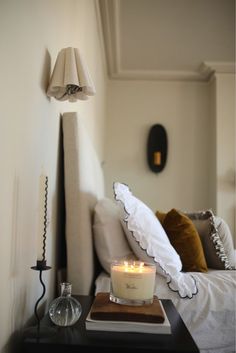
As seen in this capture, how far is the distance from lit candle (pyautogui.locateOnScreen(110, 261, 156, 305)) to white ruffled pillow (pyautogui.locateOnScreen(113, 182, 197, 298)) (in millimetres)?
358

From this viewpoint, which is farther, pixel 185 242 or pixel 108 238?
pixel 185 242

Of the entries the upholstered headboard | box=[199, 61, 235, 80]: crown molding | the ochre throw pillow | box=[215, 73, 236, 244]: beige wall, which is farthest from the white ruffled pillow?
box=[199, 61, 235, 80]: crown molding

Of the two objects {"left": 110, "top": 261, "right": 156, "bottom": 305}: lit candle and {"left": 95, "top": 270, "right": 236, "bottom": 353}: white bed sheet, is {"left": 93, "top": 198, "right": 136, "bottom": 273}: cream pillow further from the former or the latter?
{"left": 110, "top": 261, "right": 156, "bottom": 305}: lit candle

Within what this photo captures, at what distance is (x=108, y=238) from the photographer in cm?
156

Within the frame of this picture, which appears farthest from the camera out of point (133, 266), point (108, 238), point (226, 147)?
point (226, 147)

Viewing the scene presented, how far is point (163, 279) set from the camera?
4.62ft

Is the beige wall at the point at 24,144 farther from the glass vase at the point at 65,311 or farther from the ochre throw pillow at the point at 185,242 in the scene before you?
the ochre throw pillow at the point at 185,242

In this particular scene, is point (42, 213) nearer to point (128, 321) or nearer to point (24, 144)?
point (24, 144)

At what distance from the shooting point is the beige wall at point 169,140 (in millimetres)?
4184

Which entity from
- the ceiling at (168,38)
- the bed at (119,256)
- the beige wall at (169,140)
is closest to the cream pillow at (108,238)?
the bed at (119,256)

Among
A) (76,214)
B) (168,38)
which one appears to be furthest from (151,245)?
(168,38)

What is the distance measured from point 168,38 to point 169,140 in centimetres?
124

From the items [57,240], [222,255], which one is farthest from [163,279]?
[222,255]

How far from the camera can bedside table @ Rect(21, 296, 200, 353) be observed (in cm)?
84
